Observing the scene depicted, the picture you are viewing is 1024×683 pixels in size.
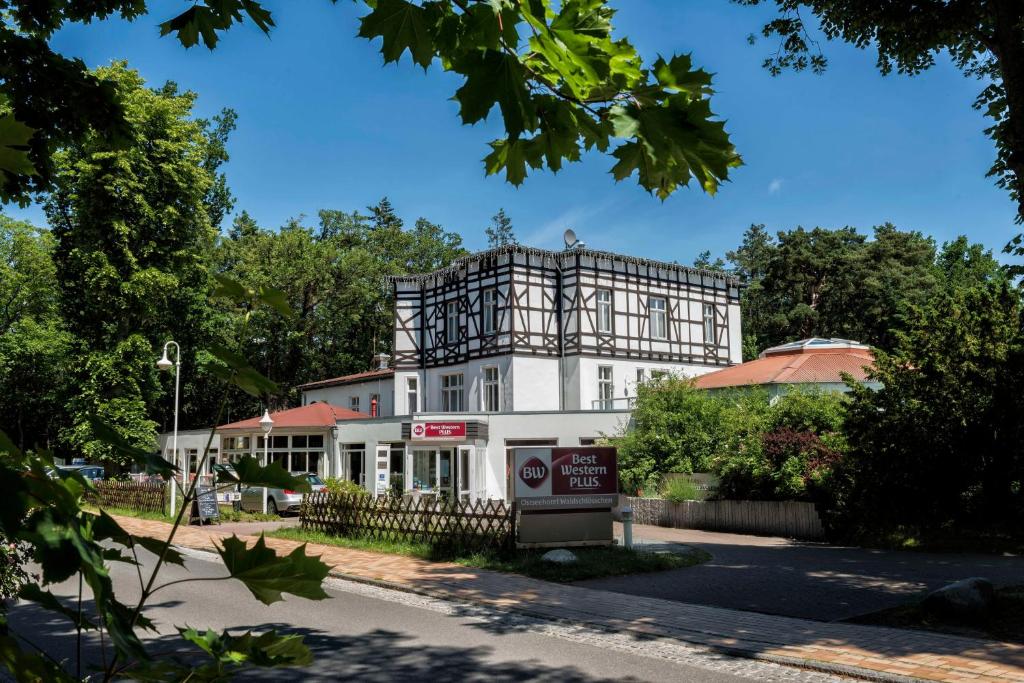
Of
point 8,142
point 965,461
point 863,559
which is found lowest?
point 863,559

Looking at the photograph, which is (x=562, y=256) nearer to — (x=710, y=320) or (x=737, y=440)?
(x=710, y=320)

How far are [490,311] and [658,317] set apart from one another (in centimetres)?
798

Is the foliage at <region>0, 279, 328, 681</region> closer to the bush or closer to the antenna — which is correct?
the bush

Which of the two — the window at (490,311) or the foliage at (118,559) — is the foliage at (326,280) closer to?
the window at (490,311)

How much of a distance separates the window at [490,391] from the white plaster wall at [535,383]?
1.13 m

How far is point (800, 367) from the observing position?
32.2m

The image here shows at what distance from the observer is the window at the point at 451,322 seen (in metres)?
38.4

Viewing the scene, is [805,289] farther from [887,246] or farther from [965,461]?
[965,461]

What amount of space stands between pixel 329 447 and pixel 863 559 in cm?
2769

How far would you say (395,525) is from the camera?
1831 cm

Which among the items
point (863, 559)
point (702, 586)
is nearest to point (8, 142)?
point (702, 586)

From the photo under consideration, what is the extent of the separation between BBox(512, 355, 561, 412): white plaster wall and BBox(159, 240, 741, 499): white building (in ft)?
0.17

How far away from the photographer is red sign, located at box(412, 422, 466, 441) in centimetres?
3228

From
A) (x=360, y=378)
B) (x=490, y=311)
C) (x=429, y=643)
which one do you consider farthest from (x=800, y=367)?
(x=429, y=643)
